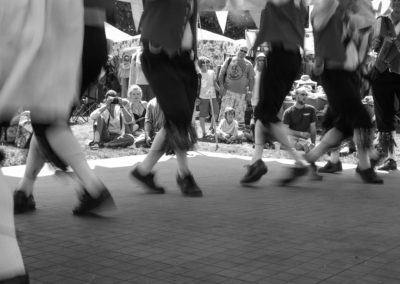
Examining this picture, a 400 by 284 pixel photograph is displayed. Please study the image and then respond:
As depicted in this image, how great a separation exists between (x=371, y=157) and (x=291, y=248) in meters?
2.73

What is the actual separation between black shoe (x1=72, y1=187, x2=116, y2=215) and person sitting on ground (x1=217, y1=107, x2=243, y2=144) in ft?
22.8

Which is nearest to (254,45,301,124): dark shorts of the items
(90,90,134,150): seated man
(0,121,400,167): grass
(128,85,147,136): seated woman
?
(0,121,400,167): grass

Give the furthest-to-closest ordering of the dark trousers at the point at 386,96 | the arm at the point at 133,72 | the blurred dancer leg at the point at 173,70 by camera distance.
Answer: the arm at the point at 133,72 → the dark trousers at the point at 386,96 → the blurred dancer leg at the point at 173,70

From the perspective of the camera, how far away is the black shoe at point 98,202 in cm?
324

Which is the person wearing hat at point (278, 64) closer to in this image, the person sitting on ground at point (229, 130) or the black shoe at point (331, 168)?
the black shoe at point (331, 168)

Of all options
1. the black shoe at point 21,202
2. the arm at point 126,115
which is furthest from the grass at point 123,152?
the black shoe at point 21,202

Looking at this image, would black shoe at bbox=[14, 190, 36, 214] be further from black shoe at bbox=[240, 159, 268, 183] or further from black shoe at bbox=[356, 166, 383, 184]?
black shoe at bbox=[356, 166, 383, 184]

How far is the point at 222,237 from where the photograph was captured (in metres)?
3.00

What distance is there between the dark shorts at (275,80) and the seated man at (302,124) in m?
4.22

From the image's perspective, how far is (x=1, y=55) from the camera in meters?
1.99

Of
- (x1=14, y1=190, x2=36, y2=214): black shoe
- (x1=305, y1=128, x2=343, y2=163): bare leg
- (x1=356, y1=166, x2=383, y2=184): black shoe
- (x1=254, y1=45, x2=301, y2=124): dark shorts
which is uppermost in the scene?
(x1=254, y1=45, x2=301, y2=124): dark shorts

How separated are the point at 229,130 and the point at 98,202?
7211 millimetres

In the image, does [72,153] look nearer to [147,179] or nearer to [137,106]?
[147,179]

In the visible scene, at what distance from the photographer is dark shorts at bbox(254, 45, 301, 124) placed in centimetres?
462
